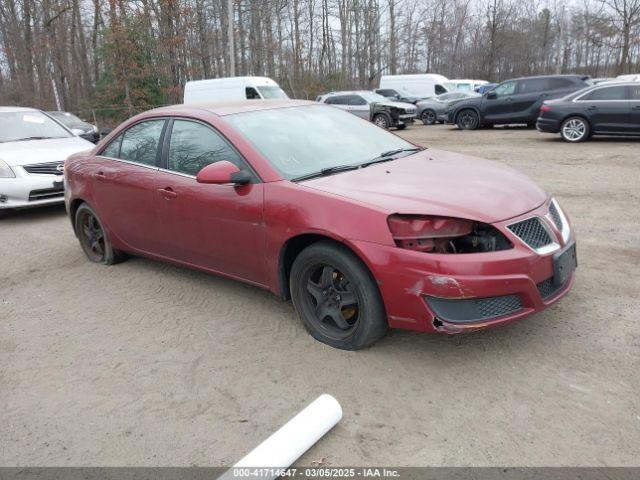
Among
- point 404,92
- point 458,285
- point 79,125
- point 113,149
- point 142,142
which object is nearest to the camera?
point 458,285

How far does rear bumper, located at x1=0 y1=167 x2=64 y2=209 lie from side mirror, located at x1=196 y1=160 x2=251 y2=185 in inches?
195

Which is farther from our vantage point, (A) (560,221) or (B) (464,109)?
(B) (464,109)

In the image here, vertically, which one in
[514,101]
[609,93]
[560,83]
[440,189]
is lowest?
[440,189]

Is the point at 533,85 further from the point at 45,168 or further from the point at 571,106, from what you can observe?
the point at 45,168

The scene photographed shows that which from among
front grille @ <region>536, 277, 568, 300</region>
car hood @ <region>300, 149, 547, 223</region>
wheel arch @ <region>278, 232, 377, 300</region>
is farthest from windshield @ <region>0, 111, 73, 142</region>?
front grille @ <region>536, 277, 568, 300</region>

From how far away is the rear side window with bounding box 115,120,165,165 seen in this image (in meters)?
4.57

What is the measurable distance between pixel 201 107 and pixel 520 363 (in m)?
3.08

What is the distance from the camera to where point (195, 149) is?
422cm

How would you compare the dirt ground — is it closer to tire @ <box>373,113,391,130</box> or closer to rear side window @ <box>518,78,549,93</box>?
rear side window @ <box>518,78,549,93</box>

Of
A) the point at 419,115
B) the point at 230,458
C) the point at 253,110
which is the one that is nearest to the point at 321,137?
the point at 253,110

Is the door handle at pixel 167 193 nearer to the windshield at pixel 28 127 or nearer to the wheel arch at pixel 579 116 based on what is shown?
the windshield at pixel 28 127

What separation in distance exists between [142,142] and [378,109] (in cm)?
1617

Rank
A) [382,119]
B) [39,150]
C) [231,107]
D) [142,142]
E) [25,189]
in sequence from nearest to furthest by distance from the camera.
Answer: [231,107] → [142,142] → [25,189] → [39,150] → [382,119]

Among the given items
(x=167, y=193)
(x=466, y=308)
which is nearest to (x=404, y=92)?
(x=167, y=193)
